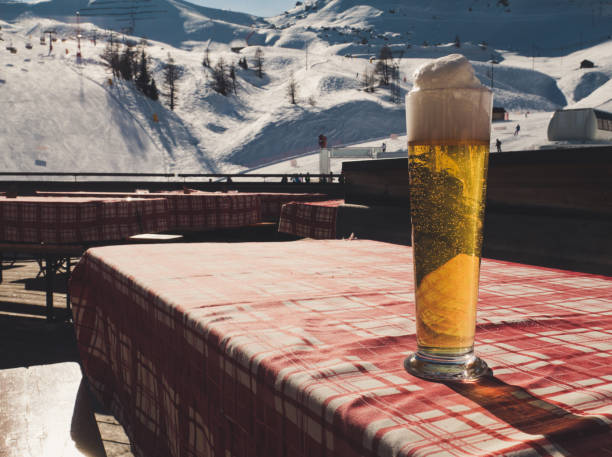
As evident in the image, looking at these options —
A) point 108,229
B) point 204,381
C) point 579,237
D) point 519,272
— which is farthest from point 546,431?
point 108,229

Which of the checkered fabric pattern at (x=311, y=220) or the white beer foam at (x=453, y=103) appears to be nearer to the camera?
the white beer foam at (x=453, y=103)

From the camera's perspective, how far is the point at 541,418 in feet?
1.45

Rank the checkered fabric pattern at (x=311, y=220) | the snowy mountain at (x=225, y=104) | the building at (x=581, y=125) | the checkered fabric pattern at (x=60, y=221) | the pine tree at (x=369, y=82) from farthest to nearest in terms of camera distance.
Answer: the pine tree at (x=369, y=82) < the snowy mountain at (x=225, y=104) < the building at (x=581, y=125) < the checkered fabric pattern at (x=60, y=221) < the checkered fabric pattern at (x=311, y=220)

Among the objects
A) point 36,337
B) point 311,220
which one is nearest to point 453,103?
point 311,220

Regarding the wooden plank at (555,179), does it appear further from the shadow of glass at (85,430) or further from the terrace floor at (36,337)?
the terrace floor at (36,337)

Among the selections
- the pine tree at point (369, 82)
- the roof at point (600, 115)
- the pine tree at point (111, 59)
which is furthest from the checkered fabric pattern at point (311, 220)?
the pine tree at point (369, 82)

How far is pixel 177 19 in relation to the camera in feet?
461

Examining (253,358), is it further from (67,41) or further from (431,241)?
(67,41)

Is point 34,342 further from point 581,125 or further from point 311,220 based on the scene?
point 581,125

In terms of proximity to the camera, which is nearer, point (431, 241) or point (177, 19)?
point (431, 241)

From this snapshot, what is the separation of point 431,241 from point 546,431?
220 millimetres

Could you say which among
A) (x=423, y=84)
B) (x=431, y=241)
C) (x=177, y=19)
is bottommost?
(x=431, y=241)

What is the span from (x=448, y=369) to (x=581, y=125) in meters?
20.7

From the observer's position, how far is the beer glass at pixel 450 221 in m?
0.55
